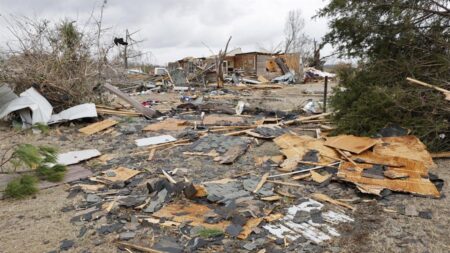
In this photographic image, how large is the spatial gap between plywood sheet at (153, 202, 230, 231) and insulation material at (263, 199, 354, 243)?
0.56 metres

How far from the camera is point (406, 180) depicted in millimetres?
4664

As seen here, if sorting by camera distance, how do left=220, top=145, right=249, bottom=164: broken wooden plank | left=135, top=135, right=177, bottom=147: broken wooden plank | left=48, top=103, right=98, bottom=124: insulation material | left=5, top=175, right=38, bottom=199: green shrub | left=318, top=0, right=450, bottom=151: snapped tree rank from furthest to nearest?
left=48, top=103, right=98, bottom=124: insulation material
left=135, top=135, right=177, bottom=147: broken wooden plank
left=220, top=145, right=249, bottom=164: broken wooden plank
left=318, top=0, right=450, bottom=151: snapped tree
left=5, top=175, right=38, bottom=199: green shrub

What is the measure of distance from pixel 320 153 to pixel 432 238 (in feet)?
7.85

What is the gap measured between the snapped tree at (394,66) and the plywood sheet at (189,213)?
360 centimetres

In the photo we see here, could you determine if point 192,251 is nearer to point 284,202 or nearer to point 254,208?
point 254,208

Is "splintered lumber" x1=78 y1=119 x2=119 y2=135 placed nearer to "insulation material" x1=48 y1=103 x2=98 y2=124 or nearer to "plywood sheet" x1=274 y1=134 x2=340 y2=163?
"insulation material" x1=48 y1=103 x2=98 y2=124

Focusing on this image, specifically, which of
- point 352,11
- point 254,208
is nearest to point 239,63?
point 352,11

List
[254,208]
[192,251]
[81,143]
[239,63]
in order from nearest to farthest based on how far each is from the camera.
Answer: [192,251], [254,208], [81,143], [239,63]

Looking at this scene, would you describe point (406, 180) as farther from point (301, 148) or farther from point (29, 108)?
point (29, 108)

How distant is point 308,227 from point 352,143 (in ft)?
8.09

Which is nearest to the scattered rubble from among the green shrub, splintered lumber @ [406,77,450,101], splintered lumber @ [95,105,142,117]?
the green shrub

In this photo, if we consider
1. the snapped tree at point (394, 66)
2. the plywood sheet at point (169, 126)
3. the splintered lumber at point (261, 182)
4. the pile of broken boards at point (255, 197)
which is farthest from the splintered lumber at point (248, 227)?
the plywood sheet at point (169, 126)

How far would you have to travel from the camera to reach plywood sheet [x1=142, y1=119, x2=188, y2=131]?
339 inches

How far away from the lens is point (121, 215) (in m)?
4.17
